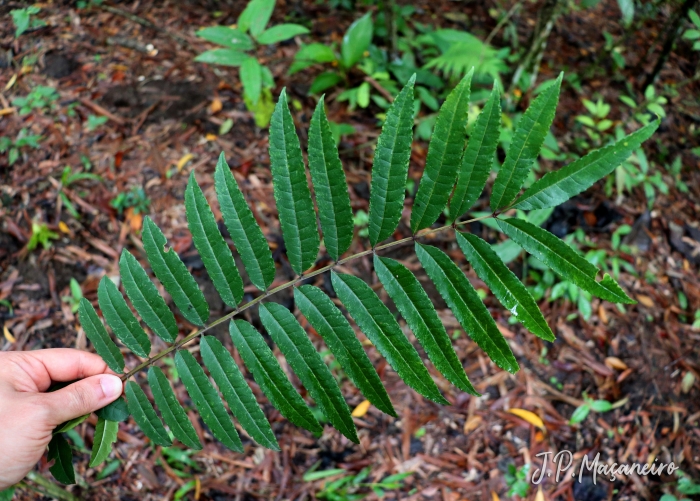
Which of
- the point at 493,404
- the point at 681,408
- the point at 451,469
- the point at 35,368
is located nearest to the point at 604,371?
the point at 681,408

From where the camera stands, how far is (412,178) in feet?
10.8

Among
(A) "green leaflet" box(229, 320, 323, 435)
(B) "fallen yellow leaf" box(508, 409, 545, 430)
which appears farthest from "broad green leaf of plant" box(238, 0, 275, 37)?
(B) "fallen yellow leaf" box(508, 409, 545, 430)

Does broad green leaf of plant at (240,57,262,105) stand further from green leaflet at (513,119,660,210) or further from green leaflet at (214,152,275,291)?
green leaflet at (513,119,660,210)

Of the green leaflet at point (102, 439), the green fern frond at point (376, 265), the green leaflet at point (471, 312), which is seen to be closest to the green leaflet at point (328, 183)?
the green fern frond at point (376, 265)

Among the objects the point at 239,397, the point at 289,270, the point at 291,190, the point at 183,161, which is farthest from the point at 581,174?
the point at 183,161

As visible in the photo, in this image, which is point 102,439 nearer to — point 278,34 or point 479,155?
point 479,155

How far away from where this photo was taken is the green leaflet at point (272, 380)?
137 cm

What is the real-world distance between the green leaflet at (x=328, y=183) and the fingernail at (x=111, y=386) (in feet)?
2.88

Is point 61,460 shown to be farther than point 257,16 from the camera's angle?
No

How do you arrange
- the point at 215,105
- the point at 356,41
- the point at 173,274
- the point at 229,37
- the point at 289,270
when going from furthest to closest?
the point at 215,105 → the point at 356,41 → the point at 289,270 → the point at 229,37 → the point at 173,274

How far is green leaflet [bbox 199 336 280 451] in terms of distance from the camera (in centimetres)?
140

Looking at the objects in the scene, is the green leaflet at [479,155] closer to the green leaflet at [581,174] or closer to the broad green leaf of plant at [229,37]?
the green leaflet at [581,174]

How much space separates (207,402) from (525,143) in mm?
1219

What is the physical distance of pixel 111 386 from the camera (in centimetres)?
154
